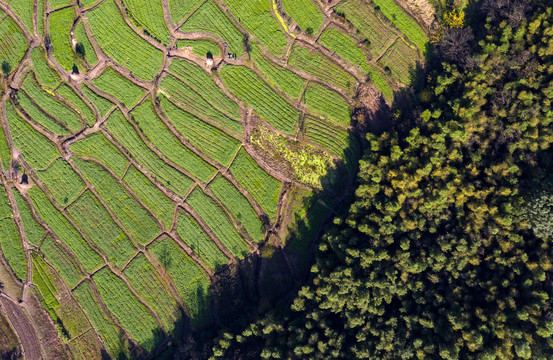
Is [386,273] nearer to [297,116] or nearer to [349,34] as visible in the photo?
[297,116]

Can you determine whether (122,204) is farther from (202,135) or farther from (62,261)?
(202,135)

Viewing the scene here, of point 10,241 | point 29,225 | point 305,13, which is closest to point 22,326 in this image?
point 10,241

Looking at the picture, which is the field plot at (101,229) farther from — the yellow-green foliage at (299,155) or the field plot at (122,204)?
the yellow-green foliage at (299,155)

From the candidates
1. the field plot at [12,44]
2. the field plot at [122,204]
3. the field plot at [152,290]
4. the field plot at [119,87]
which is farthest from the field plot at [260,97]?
the field plot at [12,44]

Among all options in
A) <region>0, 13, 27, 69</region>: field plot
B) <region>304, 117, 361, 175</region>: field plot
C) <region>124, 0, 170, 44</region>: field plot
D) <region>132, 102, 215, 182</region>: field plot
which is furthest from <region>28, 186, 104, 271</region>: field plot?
<region>304, 117, 361, 175</region>: field plot

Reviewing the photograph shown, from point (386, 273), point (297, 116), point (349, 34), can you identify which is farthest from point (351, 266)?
point (349, 34)

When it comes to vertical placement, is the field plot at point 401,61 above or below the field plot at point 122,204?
below
